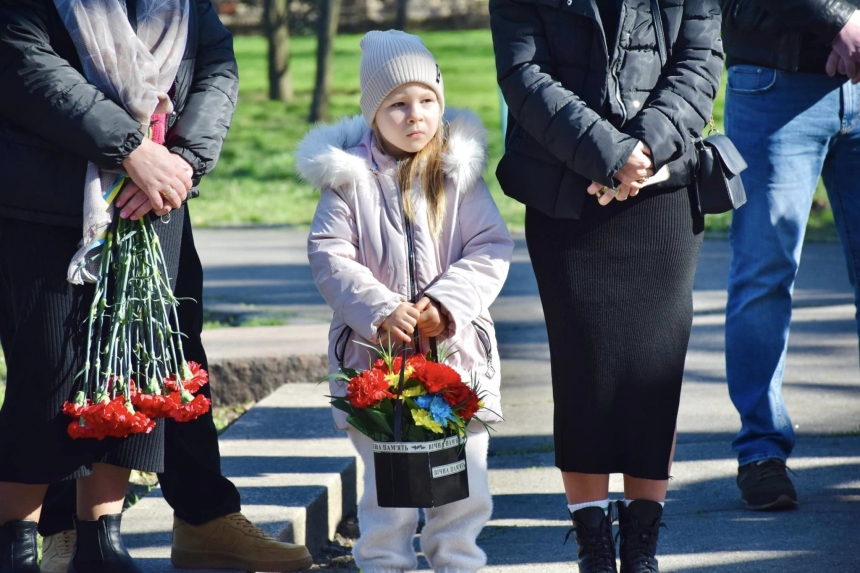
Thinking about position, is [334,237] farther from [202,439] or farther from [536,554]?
[536,554]

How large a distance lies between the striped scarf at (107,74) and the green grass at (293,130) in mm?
1708

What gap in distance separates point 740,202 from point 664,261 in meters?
0.27

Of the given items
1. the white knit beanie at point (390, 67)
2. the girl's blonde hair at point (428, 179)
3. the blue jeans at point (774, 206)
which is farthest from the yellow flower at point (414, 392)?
the blue jeans at point (774, 206)

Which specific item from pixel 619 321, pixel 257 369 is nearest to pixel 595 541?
pixel 619 321

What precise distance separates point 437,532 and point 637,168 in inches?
43.1

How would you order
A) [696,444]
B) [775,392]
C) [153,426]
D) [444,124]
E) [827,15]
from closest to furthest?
[153,426] < [444,124] < [827,15] < [775,392] < [696,444]

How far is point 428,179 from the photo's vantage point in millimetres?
2982

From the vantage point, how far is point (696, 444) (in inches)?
174

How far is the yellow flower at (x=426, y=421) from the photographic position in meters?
2.66

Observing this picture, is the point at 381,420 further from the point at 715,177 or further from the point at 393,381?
the point at 715,177

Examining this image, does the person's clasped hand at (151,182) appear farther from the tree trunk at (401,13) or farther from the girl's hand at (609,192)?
the tree trunk at (401,13)

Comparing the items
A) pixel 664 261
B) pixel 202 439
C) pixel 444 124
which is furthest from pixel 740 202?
pixel 202 439

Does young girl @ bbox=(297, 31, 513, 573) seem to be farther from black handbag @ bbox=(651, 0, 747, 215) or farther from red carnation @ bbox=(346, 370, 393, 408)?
black handbag @ bbox=(651, 0, 747, 215)

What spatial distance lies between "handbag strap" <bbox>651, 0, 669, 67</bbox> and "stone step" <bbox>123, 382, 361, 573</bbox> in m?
1.74
